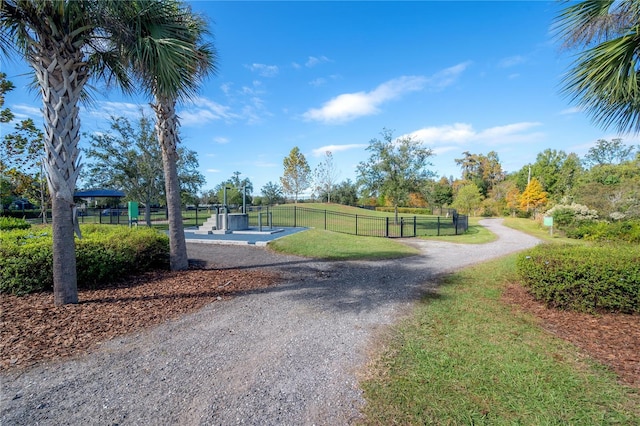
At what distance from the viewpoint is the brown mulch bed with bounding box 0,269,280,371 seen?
3.03 m

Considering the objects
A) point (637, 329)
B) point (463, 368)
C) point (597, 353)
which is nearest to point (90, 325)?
point (463, 368)

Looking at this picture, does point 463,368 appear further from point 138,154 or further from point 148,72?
point 138,154

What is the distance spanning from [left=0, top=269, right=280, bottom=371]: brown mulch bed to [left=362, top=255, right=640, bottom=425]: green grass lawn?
3.10 meters

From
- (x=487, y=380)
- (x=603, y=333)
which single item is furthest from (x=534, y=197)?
(x=487, y=380)

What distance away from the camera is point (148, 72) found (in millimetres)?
4305

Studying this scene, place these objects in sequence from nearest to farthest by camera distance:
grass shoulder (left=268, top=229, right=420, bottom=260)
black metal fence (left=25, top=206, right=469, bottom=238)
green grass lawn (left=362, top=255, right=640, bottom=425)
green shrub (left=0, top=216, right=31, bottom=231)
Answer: green grass lawn (left=362, top=255, right=640, bottom=425)
green shrub (left=0, top=216, right=31, bottom=231)
grass shoulder (left=268, top=229, right=420, bottom=260)
black metal fence (left=25, top=206, right=469, bottom=238)

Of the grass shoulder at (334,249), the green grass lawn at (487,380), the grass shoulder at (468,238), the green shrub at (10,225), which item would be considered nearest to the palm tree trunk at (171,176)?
the grass shoulder at (334,249)

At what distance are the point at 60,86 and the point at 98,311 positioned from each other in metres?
3.29

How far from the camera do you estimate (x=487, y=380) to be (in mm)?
2514

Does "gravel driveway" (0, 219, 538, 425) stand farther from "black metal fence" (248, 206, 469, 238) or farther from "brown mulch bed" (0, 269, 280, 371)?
"black metal fence" (248, 206, 469, 238)

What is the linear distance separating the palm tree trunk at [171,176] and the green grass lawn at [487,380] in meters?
5.17

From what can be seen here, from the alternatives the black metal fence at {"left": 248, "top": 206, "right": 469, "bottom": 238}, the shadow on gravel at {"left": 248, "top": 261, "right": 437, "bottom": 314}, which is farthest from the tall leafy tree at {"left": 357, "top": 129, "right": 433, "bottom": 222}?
the shadow on gravel at {"left": 248, "top": 261, "right": 437, "bottom": 314}

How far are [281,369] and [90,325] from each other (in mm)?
2726

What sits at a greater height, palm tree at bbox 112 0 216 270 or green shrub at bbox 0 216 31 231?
palm tree at bbox 112 0 216 270
